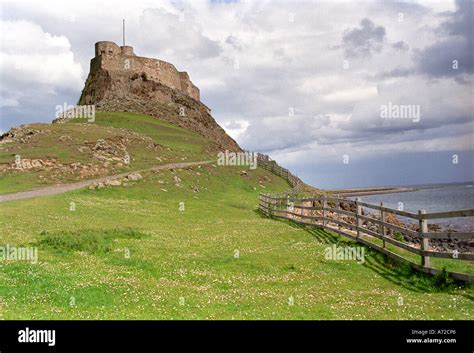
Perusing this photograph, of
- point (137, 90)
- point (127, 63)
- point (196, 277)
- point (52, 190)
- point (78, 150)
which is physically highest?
point (127, 63)

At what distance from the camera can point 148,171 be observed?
5444cm

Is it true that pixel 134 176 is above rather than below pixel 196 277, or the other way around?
above

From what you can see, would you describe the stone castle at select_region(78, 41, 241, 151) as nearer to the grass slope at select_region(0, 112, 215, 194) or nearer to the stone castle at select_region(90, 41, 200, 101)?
the stone castle at select_region(90, 41, 200, 101)

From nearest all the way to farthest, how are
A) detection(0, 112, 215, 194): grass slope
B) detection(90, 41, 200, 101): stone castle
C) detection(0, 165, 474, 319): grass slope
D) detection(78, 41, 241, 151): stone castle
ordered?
detection(0, 165, 474, 319): grass slope, detection(0, 112, 215, 194): grass slope, detection(78, 41, 241, 151): stone castle, detection(90, 41, 200, 101): stone castle

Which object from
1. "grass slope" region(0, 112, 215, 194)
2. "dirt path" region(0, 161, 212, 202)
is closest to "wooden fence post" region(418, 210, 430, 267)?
"dirt path" region(0, 161, 212, 202)

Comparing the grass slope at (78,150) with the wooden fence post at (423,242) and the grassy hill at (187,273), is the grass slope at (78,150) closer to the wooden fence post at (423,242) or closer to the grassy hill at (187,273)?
the grassy hill at (187,273)

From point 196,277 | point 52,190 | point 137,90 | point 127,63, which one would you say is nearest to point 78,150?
point 52,190

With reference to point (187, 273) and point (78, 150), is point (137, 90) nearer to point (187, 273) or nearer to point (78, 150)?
point (78, 150)

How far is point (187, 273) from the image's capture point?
15.9 meters

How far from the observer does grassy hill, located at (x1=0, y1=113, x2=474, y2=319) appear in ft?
37.7

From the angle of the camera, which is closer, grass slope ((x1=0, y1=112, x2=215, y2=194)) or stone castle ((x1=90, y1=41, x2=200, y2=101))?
grass slope ((x1=0, y1=112, x2=215, y2=194))

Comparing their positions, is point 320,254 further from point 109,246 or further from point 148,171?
point 148,171

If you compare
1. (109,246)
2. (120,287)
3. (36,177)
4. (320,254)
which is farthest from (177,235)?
(36,177)
